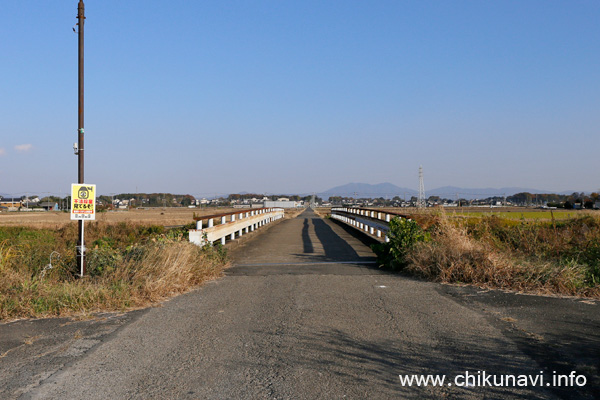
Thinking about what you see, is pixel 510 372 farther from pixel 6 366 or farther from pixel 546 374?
pixel 6 366

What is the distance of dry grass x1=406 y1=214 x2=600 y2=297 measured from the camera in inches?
362

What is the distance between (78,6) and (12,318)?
6700mm

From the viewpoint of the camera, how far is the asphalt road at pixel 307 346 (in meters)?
4.49

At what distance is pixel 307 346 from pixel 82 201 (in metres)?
6.39

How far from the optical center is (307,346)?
18.7 feet

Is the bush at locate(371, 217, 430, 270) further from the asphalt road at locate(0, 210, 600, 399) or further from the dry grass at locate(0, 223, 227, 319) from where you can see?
the dry grass at locate(0, 223, 227, 319)

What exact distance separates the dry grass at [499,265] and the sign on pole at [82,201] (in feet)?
23.3

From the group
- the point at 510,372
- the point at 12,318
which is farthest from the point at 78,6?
the point at 510,372

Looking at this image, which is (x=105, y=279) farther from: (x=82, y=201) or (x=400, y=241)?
(x=400, y=241)

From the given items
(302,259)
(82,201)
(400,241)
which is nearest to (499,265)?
(400,241)

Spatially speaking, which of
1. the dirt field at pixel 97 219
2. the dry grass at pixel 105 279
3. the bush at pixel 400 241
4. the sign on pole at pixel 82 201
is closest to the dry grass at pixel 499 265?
the bush at pixel 400 241

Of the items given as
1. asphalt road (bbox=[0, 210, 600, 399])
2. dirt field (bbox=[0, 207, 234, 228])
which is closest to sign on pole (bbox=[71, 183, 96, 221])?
asphalt road (bbox=[0, 210, 600, 399])

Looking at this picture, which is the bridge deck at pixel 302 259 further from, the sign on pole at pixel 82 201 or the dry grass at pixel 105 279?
the sign on pole at pixel 82 201

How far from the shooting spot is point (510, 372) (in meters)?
4.82
